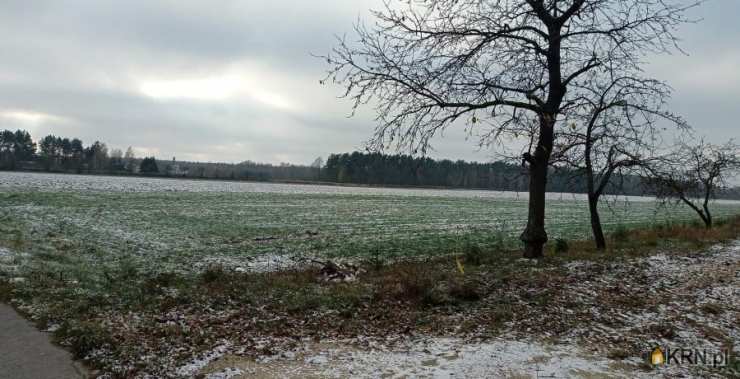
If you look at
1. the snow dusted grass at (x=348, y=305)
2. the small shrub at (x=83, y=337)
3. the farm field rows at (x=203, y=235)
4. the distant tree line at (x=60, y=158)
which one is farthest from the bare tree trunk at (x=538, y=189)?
the distant tree line at (x=60, y=158)

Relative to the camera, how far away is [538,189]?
1134 centimetres

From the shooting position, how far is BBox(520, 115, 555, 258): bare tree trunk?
1093cm

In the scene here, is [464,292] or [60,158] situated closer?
[464,292]

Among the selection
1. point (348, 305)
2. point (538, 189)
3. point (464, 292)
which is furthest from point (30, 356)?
point (538, 189)

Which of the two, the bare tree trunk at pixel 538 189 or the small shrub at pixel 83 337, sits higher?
the bare tree trunk at pixel 538 189

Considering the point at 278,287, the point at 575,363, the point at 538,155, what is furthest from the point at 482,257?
the point at 575,363

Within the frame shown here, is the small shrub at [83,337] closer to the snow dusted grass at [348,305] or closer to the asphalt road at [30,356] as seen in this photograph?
the snow dusted grass at [348,305]

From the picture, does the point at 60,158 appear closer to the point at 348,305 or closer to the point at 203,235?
the point at 203,235

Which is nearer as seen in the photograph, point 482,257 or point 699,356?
point 699,356

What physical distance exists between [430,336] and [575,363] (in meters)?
1.98

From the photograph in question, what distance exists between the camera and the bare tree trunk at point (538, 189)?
10.9 meters

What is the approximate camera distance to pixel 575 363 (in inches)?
213

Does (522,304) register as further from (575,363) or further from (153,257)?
(153,257)

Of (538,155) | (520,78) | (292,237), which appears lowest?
(292,237)
